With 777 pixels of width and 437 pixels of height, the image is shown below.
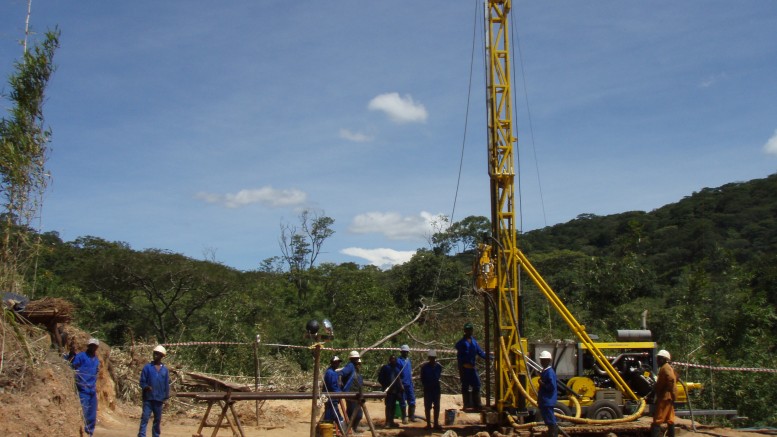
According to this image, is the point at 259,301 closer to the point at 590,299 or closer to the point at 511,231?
the point at 590,299

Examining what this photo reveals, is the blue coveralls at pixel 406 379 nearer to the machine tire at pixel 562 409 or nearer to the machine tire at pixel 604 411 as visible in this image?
the machine tire at pixel 562 409

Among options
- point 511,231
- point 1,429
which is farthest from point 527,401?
point 1,429

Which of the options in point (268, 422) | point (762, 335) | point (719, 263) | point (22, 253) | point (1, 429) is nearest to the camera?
point (1, 429)

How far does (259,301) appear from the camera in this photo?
25281 mm

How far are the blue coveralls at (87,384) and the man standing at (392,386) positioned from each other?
530cm

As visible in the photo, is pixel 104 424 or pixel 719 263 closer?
pixel 104 424

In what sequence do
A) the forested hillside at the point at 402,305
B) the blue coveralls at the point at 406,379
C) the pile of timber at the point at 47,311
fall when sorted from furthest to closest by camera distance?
the forested hillside at the point at 402,305 → the blue coveralls at the point at 406,379 → the pile of timber at the point at 47,311

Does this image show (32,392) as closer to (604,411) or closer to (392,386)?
(392,386)

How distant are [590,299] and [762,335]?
24.2ft

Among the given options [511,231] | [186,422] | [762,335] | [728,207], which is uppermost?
[728,207]

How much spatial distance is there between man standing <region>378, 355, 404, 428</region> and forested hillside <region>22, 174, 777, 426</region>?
5.02m

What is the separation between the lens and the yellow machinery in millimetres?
13398

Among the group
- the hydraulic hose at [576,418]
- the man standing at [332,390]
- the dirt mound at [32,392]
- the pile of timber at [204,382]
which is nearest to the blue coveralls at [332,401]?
the man standing at [332,390]

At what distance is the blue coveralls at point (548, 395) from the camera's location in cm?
1166
